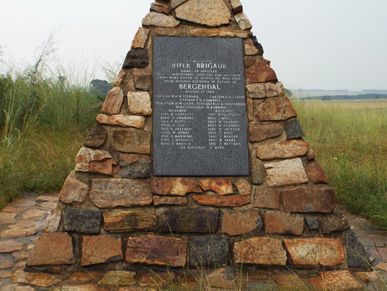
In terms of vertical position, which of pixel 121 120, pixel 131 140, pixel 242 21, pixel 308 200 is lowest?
pixel 308 200

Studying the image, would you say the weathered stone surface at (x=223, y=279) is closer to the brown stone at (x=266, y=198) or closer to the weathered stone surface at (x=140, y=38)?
→ the brown stone at (x=266, y=198)

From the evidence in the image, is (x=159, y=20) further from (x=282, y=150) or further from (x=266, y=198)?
(x=266, y=198)

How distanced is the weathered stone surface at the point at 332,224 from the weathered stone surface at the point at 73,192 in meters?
1.64

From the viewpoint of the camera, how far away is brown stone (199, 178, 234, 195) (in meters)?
3.10

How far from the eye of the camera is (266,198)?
3109 millimetres

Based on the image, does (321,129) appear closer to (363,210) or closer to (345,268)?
(363,210)

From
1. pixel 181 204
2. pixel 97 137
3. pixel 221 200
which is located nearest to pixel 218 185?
pixel 221 200

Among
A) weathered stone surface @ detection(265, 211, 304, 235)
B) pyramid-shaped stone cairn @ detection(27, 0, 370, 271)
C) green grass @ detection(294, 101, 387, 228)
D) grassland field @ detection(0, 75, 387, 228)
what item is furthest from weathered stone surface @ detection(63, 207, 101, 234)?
green grass @ detection(294, 101, 387, 228)

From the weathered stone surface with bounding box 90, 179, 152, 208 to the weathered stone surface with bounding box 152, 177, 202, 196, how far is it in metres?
0.09

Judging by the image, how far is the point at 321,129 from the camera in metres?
9.15

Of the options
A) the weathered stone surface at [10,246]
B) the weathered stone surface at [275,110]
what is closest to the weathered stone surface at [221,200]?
the weathered stone surface at [275,110]

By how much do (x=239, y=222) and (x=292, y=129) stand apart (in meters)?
0.76

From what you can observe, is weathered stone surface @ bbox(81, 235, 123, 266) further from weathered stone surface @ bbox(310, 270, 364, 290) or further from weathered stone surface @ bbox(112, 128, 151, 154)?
weathered stone surface @ bbox(310, 270, 364, 290)

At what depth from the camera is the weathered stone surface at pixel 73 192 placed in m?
3.01
